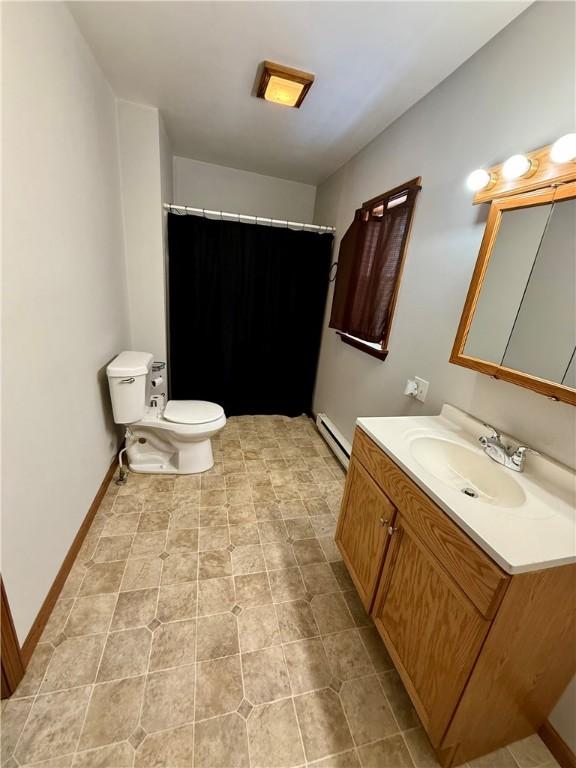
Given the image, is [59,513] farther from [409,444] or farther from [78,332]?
[409,444]

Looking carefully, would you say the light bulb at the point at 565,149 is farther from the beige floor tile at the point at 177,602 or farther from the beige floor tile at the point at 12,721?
the beige floor tile at the point at 12,721

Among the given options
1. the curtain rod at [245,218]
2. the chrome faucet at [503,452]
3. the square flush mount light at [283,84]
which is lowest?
the chrome faucet at [503,452]

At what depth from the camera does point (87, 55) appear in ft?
4.69

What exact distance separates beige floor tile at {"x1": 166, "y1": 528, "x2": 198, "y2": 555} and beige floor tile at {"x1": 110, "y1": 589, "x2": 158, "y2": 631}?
22cm

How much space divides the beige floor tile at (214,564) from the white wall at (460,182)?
1.23 meters

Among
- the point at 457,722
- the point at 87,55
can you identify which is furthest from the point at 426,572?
the point at 87,55

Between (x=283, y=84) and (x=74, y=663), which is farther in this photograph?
(x=283, y=84)

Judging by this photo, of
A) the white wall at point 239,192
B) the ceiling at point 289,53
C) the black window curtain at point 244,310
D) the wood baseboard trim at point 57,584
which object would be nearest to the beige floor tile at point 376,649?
the wood baseboard trim at point 57,584

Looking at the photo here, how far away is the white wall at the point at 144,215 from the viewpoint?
1.93 metres

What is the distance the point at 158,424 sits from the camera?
1.97 m

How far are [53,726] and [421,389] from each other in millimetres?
1858

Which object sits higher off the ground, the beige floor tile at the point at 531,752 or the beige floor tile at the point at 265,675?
the beige floor tile at the point at 265,675

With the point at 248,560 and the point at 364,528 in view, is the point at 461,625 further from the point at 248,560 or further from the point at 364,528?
the point at 248,560

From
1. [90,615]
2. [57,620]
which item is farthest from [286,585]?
[57,620]
